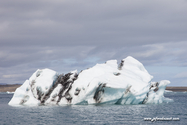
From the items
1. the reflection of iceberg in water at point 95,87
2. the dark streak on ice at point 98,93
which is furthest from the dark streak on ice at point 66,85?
the dark streak on ice at point 98,93

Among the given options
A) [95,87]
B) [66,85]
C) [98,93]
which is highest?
[66,85]

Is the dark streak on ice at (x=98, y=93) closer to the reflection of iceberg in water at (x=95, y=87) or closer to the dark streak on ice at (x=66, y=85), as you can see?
the reflection of iceberg in water at (x=95, y=87)

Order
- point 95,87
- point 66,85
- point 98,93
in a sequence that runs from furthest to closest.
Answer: point 66,85, point 98,93, point 95,87

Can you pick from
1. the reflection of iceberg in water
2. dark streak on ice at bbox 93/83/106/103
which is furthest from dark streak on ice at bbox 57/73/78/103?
dark streak on ice at bbox 93/83/106/103

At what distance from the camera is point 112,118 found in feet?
104

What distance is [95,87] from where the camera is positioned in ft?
143

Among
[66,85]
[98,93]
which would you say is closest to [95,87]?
[98,93]

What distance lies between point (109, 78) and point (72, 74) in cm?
1018

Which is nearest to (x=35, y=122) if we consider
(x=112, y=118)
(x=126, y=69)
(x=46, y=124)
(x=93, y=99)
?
(x=46, y=124)

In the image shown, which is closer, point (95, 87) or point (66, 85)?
point (95, 87)

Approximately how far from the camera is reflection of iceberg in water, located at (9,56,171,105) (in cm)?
4497

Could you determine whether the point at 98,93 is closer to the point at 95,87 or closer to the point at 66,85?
the point at 95,87

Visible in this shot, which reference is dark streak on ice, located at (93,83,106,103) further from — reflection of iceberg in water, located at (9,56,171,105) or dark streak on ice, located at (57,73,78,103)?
dark streak on ice, located at (57,73,78,103)

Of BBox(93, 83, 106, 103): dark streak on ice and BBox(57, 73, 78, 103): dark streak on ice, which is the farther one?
BBox(57, 73, 78, 103): dark streak on ice
